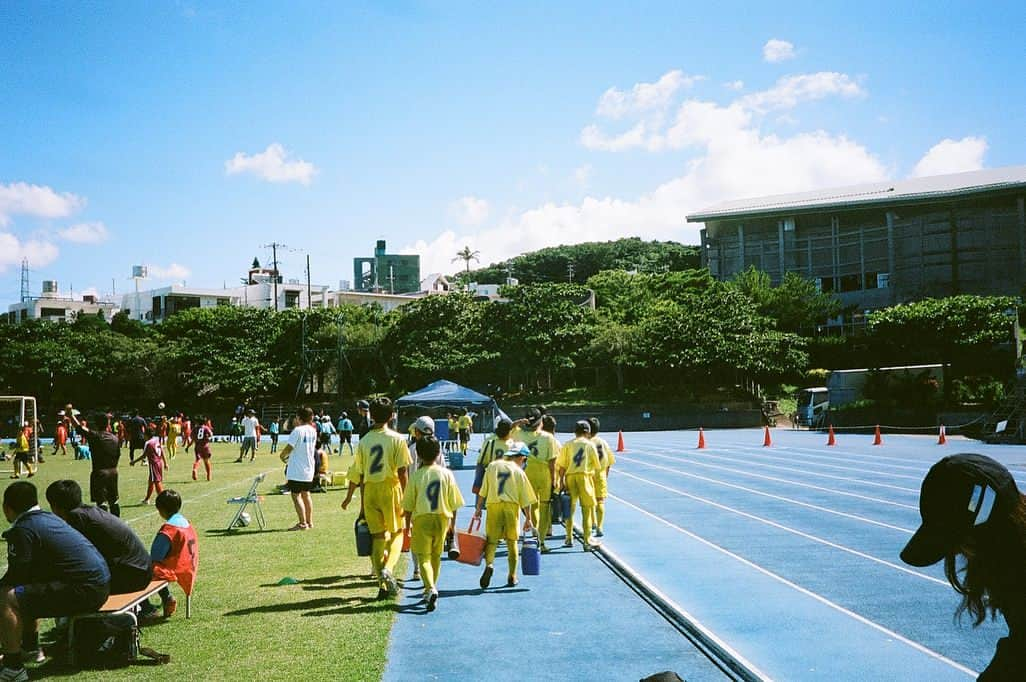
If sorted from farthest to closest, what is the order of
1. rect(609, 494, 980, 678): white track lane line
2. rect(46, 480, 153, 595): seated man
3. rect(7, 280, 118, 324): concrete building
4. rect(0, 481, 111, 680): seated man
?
rect(7, 280, 118, 324): concrete building → rect(46, 480, 153, 595): seated man → rect(609, 494, 980, 678): white track lane line → rect(0, 481, 111, 680): seated man

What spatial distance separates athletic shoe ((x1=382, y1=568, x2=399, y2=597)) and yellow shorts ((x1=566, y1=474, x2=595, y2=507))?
3.42 metres

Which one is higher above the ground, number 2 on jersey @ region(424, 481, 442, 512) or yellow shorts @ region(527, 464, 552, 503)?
number 2 on jersey @ region(424, 481, 442, 512)

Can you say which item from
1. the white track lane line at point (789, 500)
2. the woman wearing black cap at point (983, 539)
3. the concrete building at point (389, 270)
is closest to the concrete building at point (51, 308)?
the concrete building at point (389, 270)

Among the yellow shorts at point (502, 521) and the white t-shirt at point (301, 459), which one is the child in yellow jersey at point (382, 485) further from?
the white t-shirt at point (301, 459)

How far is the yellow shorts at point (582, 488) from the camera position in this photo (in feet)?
36.4

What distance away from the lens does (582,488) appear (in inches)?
436

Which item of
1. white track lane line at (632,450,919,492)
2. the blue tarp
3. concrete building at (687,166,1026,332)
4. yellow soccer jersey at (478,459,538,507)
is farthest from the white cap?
concrete building at (687,166,1026,332)

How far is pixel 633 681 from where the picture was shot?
591cm

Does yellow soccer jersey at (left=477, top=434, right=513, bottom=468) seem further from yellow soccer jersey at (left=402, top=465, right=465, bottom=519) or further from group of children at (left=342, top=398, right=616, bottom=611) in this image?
yellow soccer jersey at (left=402, top=465, right=465, bottom=519)

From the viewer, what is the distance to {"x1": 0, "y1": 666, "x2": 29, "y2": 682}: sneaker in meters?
5.73

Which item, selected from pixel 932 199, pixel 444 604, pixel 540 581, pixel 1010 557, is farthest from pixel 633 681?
pixel 932 199

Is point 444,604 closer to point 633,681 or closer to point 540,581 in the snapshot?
point 540,581

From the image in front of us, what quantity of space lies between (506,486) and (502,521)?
1.37 ft

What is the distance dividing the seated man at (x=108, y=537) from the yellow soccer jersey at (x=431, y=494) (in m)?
2.40
